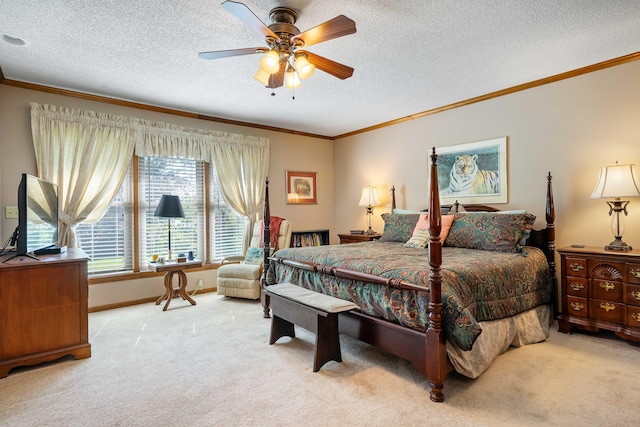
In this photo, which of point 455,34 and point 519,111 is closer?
point 455,34

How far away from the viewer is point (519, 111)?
387cm

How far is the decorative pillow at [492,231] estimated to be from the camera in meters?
3.24

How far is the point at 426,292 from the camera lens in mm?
2127

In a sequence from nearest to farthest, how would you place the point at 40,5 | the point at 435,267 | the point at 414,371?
the point at 435,267 < the point at 40,5 < the point at 414,371

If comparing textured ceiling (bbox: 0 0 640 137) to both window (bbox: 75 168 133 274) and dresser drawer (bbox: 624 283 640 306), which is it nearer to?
window (bbox: 75 168 133 274)

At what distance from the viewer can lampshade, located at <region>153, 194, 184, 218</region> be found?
4156 millimetres

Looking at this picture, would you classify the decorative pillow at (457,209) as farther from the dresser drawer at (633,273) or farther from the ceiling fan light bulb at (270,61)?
the ceiling fan light bulb at (270,61)

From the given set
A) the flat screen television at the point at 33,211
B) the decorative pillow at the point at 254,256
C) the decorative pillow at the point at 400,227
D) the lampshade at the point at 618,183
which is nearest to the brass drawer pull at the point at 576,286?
the lampshade at the point at 618,183

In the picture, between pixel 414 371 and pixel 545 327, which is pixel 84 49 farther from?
pixel 545 327

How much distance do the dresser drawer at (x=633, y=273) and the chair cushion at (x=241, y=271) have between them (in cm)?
371

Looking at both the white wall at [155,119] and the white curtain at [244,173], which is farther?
the white curtain at [244,173]

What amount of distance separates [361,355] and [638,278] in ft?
7.64

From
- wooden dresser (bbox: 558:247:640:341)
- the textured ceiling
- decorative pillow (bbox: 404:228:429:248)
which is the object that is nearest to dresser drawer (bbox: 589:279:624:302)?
wooden dresser (bbox: 558:247:640:341)

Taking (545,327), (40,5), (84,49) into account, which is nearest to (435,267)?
A: (545,327)
